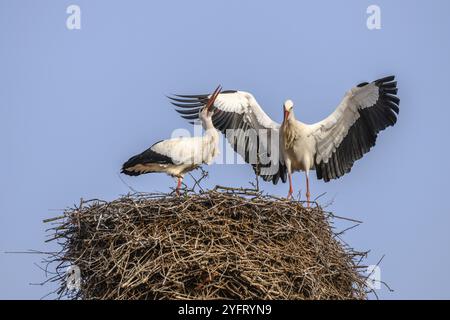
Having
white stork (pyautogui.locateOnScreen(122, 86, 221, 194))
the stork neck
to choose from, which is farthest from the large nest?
the stork neck

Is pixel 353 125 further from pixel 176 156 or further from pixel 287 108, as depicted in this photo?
pixel 176 156

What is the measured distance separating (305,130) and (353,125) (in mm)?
556

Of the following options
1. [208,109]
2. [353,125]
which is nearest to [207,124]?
[208,109]

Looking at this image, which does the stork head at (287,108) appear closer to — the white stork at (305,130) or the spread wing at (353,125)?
the white stork at (305,130)

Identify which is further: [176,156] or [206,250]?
[176,156]

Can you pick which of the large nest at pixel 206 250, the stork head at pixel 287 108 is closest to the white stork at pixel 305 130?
the stork head at pixel 287 108

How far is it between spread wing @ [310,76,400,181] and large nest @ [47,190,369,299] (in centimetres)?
197

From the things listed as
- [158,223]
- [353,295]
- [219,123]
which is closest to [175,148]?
[219,123]

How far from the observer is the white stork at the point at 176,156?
32.3 feet

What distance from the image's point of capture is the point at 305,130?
1032cm

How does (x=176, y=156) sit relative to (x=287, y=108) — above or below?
below

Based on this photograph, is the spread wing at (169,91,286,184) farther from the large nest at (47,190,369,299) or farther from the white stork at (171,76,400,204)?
the large nest at (47,190,369,299)

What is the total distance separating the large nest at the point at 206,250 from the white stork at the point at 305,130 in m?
1.61
